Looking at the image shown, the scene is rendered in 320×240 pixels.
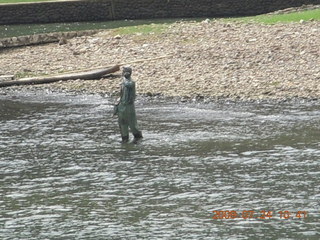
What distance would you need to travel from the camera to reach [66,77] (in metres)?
36.7

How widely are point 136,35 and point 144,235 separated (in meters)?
26.3

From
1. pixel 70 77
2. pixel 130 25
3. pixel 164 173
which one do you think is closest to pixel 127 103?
pixel 164 173

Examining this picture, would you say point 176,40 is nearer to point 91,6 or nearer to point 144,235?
point 91,6

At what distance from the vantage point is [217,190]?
20.8 m

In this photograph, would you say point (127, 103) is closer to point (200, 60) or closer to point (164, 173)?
point (164, 173)

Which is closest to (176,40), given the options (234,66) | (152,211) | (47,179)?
(234,66)

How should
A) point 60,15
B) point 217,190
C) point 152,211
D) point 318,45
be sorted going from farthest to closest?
point 60,15 < point 318,45 < point 217,190 < point 152,211

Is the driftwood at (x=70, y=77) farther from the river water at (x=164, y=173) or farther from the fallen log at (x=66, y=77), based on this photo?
the river water at (x=164, y=173)

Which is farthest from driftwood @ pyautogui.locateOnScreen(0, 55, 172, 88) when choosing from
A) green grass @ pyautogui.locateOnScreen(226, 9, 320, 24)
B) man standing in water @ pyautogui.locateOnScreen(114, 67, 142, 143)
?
man standing in water @ pyautogui.locateOnScreen(114, 67, 142, 143)

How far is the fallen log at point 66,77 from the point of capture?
3625 cm

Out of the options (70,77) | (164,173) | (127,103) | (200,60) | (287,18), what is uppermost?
(287,18)

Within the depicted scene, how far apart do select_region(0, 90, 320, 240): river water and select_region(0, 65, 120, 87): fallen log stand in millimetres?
4809

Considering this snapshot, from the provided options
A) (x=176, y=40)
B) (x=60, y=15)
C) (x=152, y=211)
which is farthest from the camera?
(x=60, y=15)

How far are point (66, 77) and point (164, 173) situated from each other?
15347 mm
